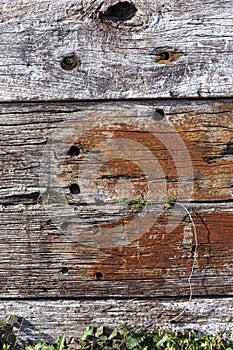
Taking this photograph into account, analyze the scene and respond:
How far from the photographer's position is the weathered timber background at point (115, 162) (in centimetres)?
249

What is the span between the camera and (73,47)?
2.50 m

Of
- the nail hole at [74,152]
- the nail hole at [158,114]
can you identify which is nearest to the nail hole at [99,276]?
the nail hole at [74,152]

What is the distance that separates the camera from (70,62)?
2523mm

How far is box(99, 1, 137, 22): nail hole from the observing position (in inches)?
97.4

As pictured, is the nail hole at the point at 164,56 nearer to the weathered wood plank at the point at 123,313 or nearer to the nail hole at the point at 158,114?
the nail hole at the point at 158,114

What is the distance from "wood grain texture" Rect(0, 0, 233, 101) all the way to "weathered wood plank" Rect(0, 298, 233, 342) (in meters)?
1.02

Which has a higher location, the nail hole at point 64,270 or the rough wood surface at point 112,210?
→ the rough wood surface at point 112,210

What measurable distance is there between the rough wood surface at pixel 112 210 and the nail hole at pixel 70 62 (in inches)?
7.2

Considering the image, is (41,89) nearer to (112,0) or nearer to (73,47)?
(73,47)

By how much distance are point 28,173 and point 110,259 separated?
22.9 inches

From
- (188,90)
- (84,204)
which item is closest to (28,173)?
(84,204)

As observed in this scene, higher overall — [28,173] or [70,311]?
[28,173]

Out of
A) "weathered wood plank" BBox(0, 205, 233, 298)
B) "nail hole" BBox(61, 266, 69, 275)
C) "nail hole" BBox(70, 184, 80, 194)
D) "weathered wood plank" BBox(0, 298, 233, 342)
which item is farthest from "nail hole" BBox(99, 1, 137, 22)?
"weathered wood plank" BBox(0, 298, 233, 342)

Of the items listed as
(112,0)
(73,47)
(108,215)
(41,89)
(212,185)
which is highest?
(112,0)
